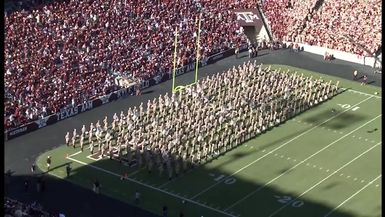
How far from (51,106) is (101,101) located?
107 inches

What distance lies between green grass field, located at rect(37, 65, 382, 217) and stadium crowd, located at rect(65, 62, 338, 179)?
0.51 m

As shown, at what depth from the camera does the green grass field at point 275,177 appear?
29.1 metres

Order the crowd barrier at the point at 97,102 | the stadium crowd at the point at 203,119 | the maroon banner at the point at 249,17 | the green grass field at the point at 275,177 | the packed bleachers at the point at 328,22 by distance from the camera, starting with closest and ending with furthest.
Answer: the green grass field at the point at 275,177 → the stadium crowd at the point at 203,119 → the crowd barrier at the point at 97,102 → the packed bleachers at the point at 328,22 → the maroon banner at the point at 249,17

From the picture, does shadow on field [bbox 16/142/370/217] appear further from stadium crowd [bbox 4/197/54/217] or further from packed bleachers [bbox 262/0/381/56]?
packed bleachers [bbox 262/0/381/56]

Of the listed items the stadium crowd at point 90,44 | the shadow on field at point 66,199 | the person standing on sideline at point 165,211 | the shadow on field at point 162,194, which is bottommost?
the shadow on field at point 66,199

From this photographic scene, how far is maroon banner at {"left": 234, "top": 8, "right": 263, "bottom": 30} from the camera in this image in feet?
165

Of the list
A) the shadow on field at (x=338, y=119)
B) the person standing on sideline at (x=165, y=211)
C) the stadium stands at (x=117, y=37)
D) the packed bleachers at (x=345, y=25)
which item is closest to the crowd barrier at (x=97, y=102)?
the stadium stands at (x=117, y=37)

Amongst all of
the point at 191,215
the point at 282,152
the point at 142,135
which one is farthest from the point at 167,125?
the point at 191,215

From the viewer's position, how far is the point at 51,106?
37.3m

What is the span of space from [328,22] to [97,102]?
16980 millimetres

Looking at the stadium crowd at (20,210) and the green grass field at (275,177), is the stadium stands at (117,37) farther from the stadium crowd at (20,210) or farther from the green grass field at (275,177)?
the stadium crowd at (20,210)

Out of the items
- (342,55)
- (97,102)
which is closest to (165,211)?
A: (97,102)

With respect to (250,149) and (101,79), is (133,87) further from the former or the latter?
(250,149)

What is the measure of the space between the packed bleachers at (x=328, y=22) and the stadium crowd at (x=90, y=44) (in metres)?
2.73
